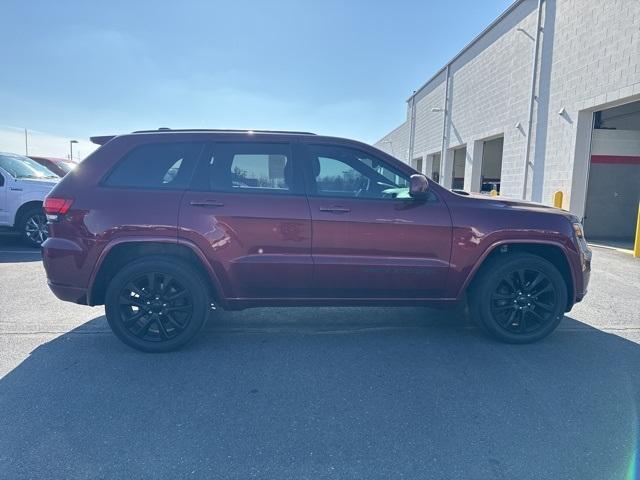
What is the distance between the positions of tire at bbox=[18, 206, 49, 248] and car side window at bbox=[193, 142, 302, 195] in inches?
260

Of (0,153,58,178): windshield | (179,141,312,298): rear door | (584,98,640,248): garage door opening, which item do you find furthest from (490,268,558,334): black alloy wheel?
(0,153,58,178): windshield

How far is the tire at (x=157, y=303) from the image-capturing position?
3.56m

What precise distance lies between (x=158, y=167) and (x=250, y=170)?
0.84 meters

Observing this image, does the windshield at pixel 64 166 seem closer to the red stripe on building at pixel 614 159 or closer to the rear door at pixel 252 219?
the rear door at pixel 252 219

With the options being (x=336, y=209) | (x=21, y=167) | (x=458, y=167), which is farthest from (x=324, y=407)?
(x=458, y=167)

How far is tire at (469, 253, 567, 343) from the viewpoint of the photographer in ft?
12.5

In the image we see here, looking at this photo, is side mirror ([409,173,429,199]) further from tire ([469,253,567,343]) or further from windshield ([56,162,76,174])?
windshield ([56,162,76,174])

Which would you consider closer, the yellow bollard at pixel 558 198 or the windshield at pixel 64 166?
the windshield at pixel 64 166

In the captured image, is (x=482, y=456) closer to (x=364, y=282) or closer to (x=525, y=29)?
(x=364, y=282)

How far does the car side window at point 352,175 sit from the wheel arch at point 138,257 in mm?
1260

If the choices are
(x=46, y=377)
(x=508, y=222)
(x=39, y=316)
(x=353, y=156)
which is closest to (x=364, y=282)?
(x=353, y=156)

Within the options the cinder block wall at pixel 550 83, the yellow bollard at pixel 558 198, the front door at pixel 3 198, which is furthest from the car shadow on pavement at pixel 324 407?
the cinder block wall at pixel 550 83

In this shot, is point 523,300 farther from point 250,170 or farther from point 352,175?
point 250,170

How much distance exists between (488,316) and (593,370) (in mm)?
912
